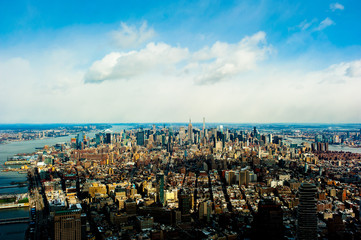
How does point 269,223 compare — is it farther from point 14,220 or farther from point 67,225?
point 14,220

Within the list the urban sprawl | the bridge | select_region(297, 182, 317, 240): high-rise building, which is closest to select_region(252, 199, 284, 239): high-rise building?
the urban sprawl

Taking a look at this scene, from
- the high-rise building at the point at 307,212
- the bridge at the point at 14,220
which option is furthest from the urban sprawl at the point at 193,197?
the bridge at the point at 14,220

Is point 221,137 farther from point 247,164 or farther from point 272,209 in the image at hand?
point 272,209

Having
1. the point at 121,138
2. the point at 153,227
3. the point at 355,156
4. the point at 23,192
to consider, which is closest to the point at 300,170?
the point at 355,156

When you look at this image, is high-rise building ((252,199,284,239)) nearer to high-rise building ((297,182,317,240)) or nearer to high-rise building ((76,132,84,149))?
high-rise building ((297,182,317,240))

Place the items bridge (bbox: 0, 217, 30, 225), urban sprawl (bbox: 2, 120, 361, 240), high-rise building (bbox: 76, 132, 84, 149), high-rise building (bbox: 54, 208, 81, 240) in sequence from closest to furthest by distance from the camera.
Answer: high-rise building (bbox: 54, 208, 81, 240) < urban sprawl (bbox: 2, 120, 361, 240) < bridge (bbox: 0, 217, 30, 225) < high-rise building (bbox: 76, 132, 84, 149)
